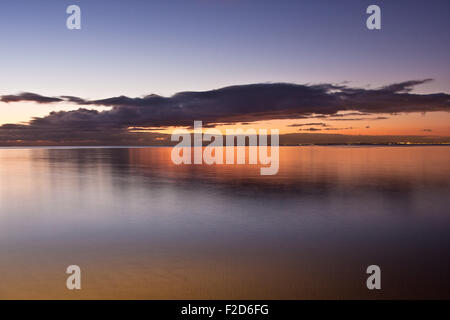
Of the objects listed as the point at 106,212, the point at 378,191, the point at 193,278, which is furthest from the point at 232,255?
the point at 378,191

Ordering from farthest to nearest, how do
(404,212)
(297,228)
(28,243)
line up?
(404,212) < (297,228) < (28,243)

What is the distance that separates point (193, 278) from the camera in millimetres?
8852

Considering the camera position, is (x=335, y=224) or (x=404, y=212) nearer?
(x=335, y=224)

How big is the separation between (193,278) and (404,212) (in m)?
12.9

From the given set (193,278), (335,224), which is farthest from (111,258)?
(335,224)

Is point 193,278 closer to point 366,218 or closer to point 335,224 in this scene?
point 335,224

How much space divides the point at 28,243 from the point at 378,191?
2181 cm

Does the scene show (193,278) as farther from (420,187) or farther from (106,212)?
(420,187)

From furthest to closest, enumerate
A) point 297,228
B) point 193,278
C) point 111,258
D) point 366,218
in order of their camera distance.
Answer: point 366,218
point 297,228
point 111,258
point 193,278

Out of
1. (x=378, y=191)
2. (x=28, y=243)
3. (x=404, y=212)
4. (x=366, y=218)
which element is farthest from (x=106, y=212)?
(x=378, y=191)
